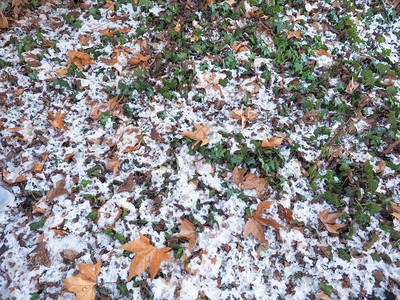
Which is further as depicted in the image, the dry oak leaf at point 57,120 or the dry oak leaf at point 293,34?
the dry oak leaf at point 293,34

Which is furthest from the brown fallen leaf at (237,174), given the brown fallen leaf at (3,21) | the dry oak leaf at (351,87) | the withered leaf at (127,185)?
the brown fallen leaf at (3,21)

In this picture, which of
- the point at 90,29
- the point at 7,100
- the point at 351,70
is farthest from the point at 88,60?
the point at 351,70

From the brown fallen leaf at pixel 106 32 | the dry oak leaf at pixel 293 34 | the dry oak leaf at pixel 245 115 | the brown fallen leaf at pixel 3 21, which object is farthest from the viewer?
the dry oak leaf at pixel 293 34

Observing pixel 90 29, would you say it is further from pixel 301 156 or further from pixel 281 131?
pixel 301 156

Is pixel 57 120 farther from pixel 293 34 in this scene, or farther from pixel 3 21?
pixel 293 34

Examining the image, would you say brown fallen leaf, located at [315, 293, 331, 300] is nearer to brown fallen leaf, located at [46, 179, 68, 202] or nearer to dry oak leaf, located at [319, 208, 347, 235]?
dry oak leaf, located at [319, 208, 347, 235]

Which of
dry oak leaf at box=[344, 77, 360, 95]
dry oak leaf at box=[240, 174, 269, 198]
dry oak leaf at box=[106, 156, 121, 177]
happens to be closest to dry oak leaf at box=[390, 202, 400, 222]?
dry oak leaf at box=[240, 174, 269, 198]

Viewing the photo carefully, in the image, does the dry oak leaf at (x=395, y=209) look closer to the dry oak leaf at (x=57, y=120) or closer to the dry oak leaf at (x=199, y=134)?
the dry oak leaf at (x=199, y=134)

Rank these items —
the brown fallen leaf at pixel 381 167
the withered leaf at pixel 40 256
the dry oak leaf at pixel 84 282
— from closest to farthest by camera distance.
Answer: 1. the dry oak leaf at pixel 84 282
2. the withered leaf at pixel 40 256
3. the brown fallen leaf at pixel 381 167
